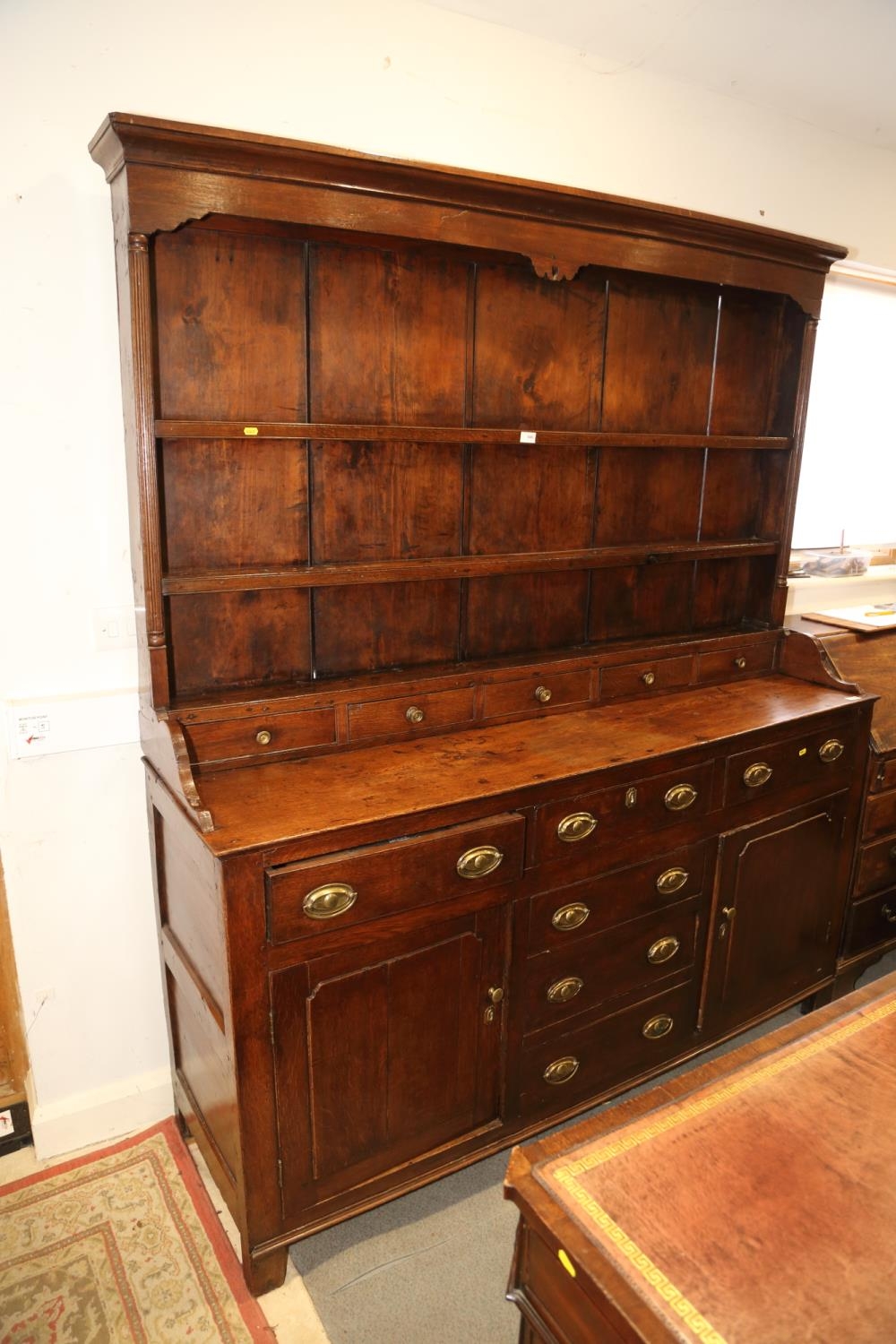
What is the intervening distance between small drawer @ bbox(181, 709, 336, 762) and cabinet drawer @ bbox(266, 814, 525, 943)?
37 cm

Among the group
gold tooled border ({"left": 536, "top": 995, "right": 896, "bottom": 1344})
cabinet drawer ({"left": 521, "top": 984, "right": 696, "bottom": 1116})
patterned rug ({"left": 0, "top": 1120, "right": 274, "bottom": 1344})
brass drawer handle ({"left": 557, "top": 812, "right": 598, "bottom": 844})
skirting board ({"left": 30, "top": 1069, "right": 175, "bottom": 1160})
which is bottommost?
patterned rug ({"left": 0, "top": 1120, "right": 274, "bottom": 1344})

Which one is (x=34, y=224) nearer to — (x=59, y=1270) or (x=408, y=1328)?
(x=59, y=1270)

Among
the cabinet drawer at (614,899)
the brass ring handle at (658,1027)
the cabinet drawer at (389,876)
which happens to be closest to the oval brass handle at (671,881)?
the cabinet drawer at (614,899)

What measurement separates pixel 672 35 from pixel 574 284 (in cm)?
62

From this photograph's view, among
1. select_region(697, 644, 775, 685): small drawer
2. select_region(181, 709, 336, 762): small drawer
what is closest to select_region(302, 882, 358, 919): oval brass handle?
select_region(181, 709, 336, 762): small drawer

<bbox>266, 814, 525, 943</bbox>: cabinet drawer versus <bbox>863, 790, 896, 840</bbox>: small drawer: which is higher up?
<bbox>266, 814, 525, 943</bbox>: cabinet drawer

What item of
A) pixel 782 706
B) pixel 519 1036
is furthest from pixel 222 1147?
pixel 782 706

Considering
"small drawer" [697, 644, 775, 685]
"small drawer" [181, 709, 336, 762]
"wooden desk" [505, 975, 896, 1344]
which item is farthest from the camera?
"small drawer" [697, 644, 775, 685]

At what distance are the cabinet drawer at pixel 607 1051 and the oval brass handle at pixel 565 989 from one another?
0.09 metres

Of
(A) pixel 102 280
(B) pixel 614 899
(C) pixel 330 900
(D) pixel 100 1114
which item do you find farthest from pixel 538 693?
(D) pixel 100 1114

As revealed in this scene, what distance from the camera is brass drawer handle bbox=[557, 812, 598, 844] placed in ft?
6.04

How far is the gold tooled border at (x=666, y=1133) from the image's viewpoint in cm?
85

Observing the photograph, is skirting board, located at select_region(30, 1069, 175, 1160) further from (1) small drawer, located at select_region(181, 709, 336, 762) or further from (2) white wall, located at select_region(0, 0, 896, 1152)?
(1) small drawer, located at select_region(181, 709, 336, 762)

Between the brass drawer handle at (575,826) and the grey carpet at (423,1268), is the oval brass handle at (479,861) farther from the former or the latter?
the grey carpet at (423,1268)
